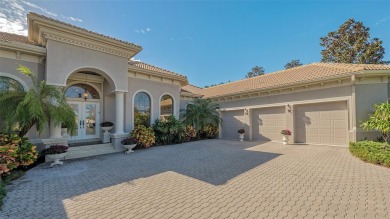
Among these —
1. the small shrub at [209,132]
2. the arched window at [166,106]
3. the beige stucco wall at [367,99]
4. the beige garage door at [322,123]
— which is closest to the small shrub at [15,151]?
the arched window at [166,106]

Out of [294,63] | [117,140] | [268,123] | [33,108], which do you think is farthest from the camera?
[294,63]

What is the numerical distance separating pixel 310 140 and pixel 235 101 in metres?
6.12

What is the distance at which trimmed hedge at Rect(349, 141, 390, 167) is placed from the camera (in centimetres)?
675

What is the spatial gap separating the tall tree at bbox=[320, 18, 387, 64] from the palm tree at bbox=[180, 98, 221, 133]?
19471mm

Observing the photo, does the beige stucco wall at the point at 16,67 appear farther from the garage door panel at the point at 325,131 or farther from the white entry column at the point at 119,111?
the garage door panel at the point at 325,131

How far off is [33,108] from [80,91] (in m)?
5.09

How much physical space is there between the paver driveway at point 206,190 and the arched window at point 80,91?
4.93 meters

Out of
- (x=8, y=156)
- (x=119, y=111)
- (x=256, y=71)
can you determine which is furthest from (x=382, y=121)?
(x=256, y=71)

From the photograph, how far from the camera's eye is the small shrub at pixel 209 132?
1625cm

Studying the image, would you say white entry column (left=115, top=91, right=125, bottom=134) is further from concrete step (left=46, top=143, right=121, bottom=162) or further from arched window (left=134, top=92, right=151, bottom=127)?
arched window (left=134, top=92, right=151, bottom=127)

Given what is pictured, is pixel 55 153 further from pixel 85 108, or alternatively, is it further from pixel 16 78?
pixel 85 108

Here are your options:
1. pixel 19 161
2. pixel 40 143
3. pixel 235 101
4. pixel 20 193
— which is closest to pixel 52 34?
pixel 40 143

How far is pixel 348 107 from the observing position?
1003 cm

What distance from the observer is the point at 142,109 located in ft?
41.1
